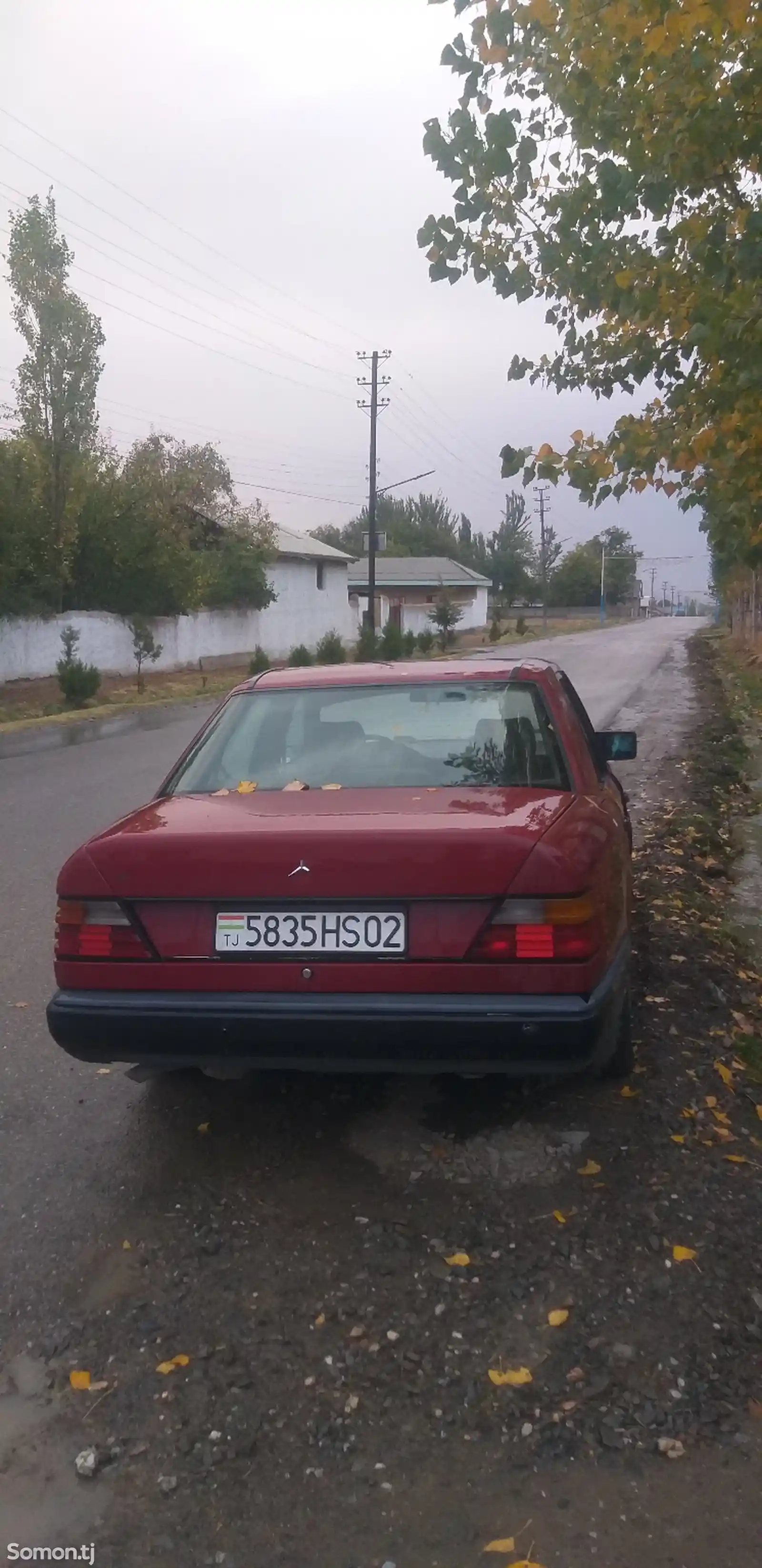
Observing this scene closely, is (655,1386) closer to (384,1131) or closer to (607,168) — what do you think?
(384,1131)

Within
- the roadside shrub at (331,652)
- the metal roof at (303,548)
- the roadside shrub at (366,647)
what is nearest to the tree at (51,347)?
the roadside shrub at (331,652)

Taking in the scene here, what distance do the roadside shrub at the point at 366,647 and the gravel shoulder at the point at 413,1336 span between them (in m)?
34.7

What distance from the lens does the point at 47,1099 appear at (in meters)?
4.38

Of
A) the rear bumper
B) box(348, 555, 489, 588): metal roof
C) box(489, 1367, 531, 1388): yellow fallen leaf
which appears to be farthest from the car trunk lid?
box(348, 555, 489, 588): metal roof

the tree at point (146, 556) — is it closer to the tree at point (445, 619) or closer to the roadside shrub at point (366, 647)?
the roadside shrub at point (366, 647)

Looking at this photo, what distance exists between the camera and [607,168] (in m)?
5.57

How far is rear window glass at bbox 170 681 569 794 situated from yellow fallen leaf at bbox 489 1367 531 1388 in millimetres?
1827

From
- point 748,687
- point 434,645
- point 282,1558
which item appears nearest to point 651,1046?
point 282,1558

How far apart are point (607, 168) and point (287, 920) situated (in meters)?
→ 3.95

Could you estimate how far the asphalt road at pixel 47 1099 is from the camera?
341 centimetres

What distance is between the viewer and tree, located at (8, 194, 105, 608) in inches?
1086

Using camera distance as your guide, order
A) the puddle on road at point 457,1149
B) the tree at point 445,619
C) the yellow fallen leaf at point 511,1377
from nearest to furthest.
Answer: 1. the yellow fallen leaf at point 511,1377
2. the puddle on road at point 457,1149
3. the tree at point 445,619

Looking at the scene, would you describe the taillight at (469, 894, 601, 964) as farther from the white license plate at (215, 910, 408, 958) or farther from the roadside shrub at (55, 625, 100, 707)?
the roadside shrub at (55, 625, 100, 707)

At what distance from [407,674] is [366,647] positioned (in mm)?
36277
